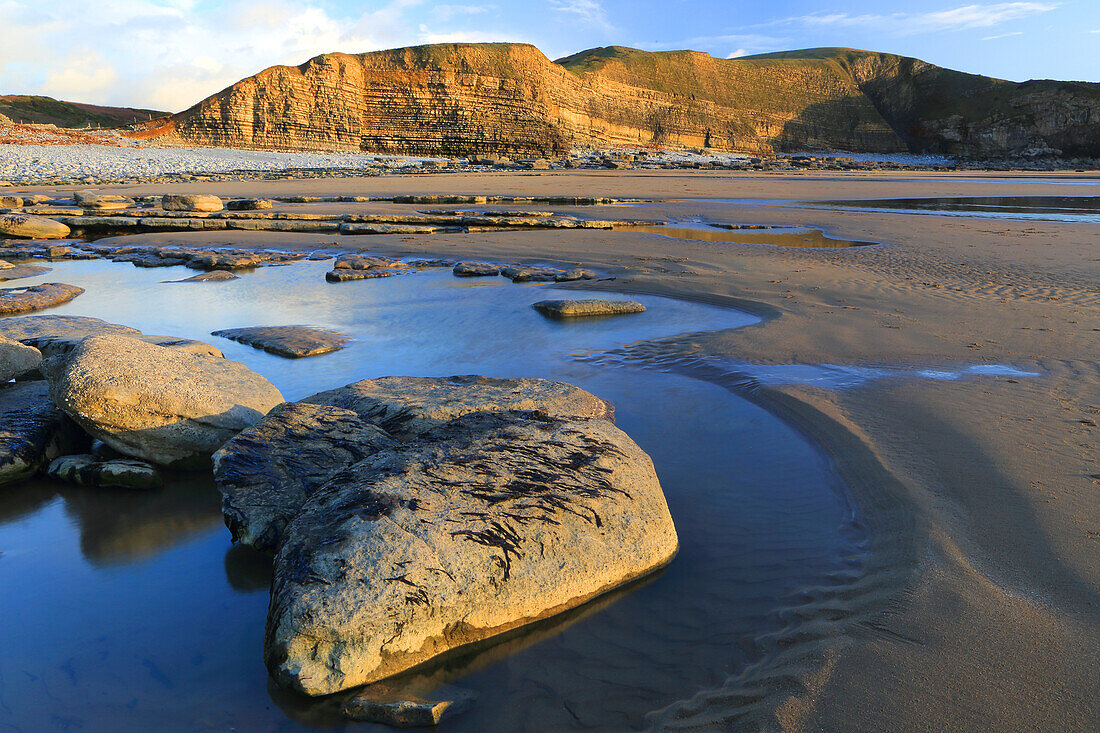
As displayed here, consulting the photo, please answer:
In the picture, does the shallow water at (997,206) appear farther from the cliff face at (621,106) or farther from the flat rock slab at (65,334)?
the cliff face at (621,106)

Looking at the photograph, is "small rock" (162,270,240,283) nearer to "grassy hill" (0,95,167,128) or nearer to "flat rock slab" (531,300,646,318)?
"flat rock slab" (531,300,646,318)

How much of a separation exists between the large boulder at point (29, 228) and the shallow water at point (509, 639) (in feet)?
36.5

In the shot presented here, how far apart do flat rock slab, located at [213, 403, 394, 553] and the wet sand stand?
1.56m

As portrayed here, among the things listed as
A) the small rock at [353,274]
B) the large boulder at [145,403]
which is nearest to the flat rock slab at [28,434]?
the large boulder at [145,403]

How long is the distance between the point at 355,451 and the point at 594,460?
3.43ft

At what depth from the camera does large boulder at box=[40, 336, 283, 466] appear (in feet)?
9.86

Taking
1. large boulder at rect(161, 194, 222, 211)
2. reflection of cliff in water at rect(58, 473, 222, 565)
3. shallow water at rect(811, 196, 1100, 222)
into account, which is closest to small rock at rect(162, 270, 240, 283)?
reflection of cliff in water at rect(58, 473, 222, 565)

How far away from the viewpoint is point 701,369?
452 cm

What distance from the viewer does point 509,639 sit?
2010 mm

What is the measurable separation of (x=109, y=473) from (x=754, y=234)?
10.3 meters

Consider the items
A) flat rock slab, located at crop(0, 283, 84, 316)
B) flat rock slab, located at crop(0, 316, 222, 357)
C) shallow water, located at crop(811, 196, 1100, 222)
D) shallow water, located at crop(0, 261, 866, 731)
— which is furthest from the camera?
shallow water, located at crop(811, 196, 1100, 222)

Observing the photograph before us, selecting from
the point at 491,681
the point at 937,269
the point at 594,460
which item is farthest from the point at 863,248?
the point at 491,681

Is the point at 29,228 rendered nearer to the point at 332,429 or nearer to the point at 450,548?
the point at 332,429

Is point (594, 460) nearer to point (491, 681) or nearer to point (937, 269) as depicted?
point (491, 681)
